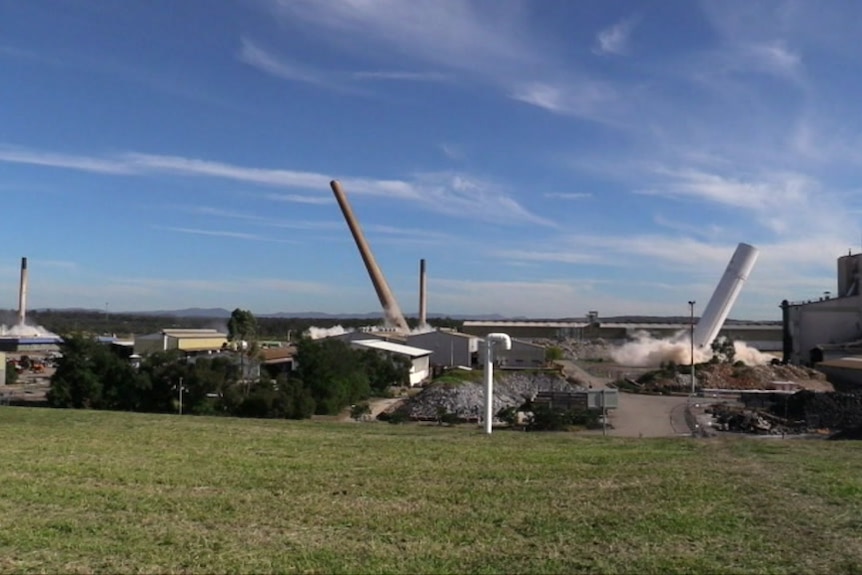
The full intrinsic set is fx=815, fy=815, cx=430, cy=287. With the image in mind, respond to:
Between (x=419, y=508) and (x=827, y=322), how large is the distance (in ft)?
204

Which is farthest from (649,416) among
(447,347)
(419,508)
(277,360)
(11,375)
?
(11,375)

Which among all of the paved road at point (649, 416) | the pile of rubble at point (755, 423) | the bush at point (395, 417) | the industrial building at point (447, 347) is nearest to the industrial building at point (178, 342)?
the industrial building at point (447, 347)

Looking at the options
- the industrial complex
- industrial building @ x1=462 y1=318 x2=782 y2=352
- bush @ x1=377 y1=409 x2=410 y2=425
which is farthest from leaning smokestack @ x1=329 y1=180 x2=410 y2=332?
bush @ x1=377 y1=409 x2=410 y2=425

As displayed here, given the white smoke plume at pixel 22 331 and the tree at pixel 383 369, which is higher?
the white smoke plume at pixel 22 331

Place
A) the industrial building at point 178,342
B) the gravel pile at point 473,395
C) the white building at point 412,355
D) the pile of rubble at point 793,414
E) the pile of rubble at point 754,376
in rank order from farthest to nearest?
1. the industrial building at point 178,342
2. the white building at point 412,355
3. the pile of rubble at point 754,376
4. the gravel pile at point 473,395
5. the pile of rubble at point 793,414

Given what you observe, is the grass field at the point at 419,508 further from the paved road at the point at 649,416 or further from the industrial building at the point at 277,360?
the industrial building at the point at 277,360

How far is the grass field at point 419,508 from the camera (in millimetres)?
4699

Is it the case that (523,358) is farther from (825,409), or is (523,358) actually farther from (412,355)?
(825,409)

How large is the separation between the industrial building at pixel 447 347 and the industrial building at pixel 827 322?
2462cm

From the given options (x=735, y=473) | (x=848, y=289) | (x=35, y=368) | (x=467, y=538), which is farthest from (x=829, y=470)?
(x=848, y=289)

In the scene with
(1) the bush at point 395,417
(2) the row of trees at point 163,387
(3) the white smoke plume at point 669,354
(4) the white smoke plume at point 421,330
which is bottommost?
(1) the bush at point 395,417

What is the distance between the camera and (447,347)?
6053 centimetres

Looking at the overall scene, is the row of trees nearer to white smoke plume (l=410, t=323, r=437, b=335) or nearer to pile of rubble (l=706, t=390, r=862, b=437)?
pile of rubble (l=706, t=390, r=862, b=437)

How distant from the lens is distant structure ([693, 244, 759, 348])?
56.8m
